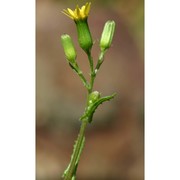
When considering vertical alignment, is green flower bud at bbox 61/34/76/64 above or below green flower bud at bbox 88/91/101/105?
above

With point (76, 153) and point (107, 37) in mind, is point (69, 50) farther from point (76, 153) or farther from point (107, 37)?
point (76, 153)

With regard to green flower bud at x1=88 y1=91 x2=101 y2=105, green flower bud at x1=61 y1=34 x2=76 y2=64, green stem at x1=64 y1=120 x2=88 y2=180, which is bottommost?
green stem at x1=64 y1=120 x2=88 y2=180

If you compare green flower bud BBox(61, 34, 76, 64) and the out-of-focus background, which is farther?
the out-of-focus background

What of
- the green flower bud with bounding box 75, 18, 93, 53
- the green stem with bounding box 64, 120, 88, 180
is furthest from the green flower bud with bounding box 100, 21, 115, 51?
the green stem with bounding box 64, 120, 88, 180

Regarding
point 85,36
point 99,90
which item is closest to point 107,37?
Answer: point 85,36

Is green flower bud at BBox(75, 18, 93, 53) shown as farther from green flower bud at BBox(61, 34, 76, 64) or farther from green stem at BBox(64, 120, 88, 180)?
green stem at BBox(64, 120, 88, 180)

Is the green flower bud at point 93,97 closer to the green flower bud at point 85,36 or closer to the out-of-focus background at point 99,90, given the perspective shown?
the green flower bud at point 85,36

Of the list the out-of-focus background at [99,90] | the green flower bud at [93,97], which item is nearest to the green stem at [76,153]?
the green flower bud at [93,97]
